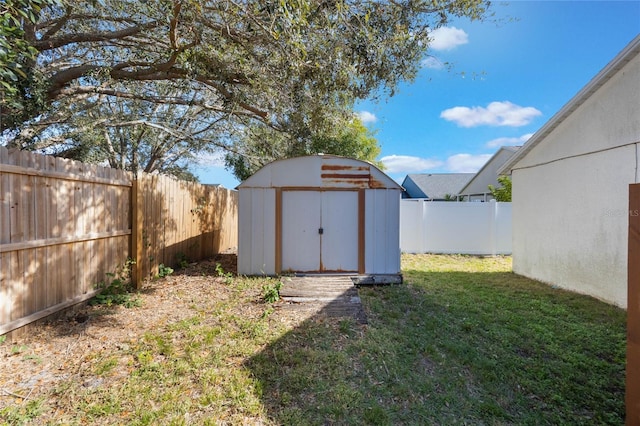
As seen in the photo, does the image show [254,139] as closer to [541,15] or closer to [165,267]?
[165,267]

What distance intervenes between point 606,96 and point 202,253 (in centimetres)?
936

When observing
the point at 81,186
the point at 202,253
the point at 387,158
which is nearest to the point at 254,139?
the point at 202,253

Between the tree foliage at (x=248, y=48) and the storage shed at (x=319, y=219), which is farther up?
the tree foliage at (x=248, y=48)

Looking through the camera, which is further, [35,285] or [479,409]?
[35,285]

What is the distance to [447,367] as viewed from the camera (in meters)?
3.32

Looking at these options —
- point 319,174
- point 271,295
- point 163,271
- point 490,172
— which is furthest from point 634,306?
point 490,172

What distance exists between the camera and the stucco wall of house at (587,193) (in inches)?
210

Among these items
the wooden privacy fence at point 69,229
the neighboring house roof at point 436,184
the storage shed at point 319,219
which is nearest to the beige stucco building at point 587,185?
the storage shed at point 319,219

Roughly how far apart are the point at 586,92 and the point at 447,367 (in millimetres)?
5992

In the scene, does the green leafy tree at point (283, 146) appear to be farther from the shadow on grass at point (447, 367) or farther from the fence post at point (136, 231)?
the shadow on grass at point (447, 367)

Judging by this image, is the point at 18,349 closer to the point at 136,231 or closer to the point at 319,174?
the point at 136,231

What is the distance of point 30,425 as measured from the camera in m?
2.27

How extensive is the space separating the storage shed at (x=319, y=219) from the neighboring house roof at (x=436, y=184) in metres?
18.3

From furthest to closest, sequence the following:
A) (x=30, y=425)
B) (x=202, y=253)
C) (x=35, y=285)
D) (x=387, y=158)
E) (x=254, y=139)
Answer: (x=387, y=158), (x=254, y=139), (x=202, y=253), (x=35, y=285), (x=30, y=425)
